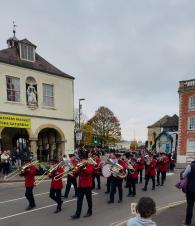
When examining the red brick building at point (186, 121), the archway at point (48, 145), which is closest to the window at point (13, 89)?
the archway at point (48, 145)

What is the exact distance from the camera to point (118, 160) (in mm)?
10703

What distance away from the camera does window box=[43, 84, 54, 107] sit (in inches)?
951

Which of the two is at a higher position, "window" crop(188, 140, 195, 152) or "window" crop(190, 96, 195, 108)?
"window" crop(190, 96, 195, 108)

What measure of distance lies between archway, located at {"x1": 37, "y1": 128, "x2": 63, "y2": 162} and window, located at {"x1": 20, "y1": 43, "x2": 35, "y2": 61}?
Result: 6.76 metres

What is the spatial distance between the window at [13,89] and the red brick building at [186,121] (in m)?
22.3

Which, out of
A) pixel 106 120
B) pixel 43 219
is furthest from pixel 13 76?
pixel 106 120

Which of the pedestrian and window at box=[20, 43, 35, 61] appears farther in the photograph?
window at box=[20, 43, 35, 61]

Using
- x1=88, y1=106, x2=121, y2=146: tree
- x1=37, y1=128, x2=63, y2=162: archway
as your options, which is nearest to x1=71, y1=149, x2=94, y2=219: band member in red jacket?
x1=37, y1=128, x2=63, y2=162: archway

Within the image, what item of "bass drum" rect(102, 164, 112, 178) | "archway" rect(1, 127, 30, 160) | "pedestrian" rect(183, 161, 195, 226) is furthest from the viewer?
"archway" rect(1, 127, 30, 160)

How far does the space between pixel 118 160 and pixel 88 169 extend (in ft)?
7.93

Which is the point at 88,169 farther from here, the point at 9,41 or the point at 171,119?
the point at 171,119

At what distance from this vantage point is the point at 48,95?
24.5m

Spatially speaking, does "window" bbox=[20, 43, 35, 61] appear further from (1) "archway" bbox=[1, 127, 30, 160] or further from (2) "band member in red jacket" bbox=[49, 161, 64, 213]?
(2) "band member in red jacket" bbox=[49, 161, 64, 213]

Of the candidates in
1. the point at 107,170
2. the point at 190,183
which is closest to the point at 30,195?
the point at 107,170
